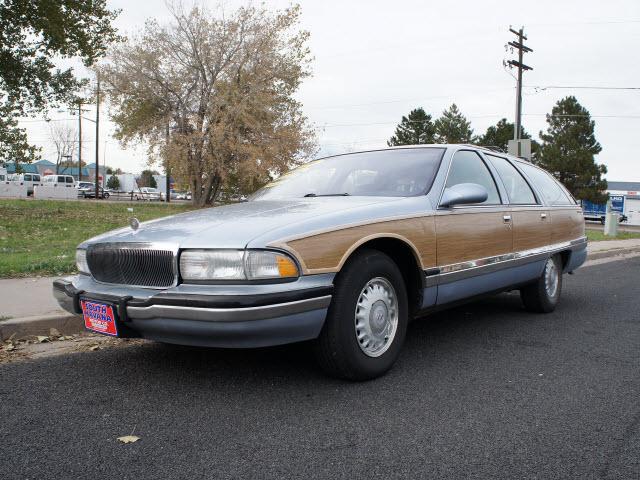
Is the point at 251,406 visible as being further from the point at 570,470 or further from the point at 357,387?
the point at 570,470

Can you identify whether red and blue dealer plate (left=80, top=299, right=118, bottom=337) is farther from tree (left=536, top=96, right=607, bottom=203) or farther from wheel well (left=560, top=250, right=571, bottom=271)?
tree (left=536, top=96, right=607, bottom=203)

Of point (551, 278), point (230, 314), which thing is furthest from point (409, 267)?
point (551, 278)

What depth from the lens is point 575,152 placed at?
147ft

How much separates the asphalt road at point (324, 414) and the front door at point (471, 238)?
0.52m

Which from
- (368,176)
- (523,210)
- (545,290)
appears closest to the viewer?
(368,176)

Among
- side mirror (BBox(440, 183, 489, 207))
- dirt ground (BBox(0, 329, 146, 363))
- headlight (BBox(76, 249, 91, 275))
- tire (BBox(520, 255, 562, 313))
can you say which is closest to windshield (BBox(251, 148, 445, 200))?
side mirror (BBox(440, 183, 489, 207))

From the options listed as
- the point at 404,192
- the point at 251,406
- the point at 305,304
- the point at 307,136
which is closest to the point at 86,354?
the point at 251,406

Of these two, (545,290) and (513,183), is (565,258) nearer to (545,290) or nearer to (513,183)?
(545,290)

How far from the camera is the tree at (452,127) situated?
59.2m

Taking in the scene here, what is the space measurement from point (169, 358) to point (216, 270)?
1297 millimetres

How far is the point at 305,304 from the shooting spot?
9.81 ft

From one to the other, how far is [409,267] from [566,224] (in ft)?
9.60

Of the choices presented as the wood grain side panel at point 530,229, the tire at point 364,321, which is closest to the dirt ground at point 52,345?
the tire at point 364,321

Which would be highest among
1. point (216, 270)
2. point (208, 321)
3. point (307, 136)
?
point (307, 136)
